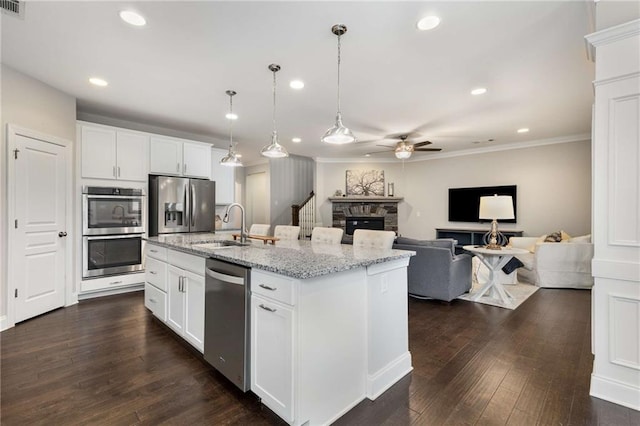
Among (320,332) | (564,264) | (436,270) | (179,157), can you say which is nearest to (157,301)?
(320,332)

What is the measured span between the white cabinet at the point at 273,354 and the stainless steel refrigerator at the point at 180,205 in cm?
342

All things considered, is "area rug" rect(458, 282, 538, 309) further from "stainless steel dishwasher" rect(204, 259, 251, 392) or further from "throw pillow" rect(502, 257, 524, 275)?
"stainless steel dishwasher" rect(204, 259, 251, 392)

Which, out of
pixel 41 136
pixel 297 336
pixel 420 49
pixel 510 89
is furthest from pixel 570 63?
pixel 41 136

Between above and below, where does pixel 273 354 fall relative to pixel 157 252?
below

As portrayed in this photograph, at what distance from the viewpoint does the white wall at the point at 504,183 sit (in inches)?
235

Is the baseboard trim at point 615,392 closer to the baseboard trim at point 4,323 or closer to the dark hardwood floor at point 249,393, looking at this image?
the dark hardwood floor at point 249,393

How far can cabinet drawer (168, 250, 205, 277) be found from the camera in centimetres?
237

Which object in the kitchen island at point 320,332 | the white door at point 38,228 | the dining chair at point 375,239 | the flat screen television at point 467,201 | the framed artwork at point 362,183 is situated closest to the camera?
the kitchen island at point 320,332

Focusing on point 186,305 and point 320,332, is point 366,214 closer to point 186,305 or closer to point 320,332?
Answer: point 186,305

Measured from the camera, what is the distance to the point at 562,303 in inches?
156

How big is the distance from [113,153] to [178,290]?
2817 mm

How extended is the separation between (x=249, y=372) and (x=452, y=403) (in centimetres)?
132

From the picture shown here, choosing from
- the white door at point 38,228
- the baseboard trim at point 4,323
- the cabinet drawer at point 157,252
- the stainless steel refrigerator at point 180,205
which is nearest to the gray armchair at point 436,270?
the cabinet drawer at point 157,252

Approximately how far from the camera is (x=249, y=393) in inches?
77.9
